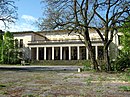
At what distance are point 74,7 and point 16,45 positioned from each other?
42.4 m

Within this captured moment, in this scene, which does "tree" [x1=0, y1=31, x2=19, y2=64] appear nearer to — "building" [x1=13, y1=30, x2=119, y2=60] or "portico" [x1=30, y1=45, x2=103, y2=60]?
"building" [x1=13, y1=30, x2=119, y2=60]

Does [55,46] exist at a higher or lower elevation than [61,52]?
higher

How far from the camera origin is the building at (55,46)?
62750 millimetres

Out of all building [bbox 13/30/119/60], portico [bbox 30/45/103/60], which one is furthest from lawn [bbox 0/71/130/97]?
building [bbox 13/30/119/60]

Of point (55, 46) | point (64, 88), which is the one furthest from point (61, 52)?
point (64, 88)

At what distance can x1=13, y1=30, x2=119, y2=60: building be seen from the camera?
206ft

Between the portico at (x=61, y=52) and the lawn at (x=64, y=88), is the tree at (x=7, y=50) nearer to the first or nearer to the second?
the portico at (x=61, y=52)

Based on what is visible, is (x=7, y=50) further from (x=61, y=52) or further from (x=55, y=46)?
(x=61, y=52)

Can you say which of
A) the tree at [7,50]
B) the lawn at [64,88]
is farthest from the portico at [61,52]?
the lawn at [64,88]

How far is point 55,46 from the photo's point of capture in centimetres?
6494

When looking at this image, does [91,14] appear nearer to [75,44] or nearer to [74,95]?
[74,95]

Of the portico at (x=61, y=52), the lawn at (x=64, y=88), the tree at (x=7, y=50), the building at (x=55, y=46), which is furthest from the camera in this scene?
the portico at (x=61, y=52)

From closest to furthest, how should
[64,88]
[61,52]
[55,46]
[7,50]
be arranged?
[64,88]
[7,50]
[61,52]
[55,46]

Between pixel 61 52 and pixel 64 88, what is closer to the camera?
pixel 64 88
